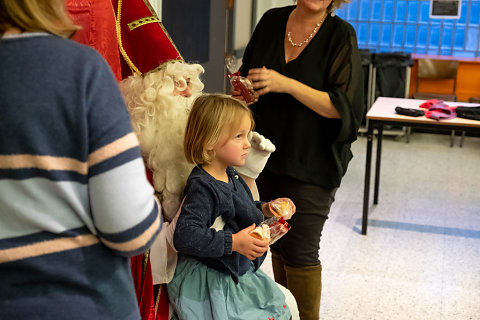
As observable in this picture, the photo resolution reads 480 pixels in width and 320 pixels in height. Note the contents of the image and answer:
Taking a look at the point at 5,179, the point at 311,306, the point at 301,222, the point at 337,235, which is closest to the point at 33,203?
the point at 5,179

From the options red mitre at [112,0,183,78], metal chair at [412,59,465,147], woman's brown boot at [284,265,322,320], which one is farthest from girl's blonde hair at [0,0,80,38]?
metal chair at [412,59,465,147]

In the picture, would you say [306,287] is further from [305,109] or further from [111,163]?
[111,163]

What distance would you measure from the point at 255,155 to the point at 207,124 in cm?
33

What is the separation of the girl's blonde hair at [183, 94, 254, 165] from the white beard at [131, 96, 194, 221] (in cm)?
3

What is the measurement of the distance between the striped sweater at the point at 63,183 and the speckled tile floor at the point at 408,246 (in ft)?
7.24

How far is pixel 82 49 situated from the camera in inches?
39.9

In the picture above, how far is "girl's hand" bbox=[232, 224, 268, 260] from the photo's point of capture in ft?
5.42

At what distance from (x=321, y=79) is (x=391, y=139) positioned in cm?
506

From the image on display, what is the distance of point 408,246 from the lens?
4.05m

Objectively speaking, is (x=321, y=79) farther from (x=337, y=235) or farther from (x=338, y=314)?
(x=337, y=235)

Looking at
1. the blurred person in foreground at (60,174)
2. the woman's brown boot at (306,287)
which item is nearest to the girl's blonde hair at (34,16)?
the blurred person in foreground at (60,174)

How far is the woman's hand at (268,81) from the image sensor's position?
2135 mm

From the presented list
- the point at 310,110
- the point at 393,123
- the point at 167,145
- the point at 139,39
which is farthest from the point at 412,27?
the point at 167,145

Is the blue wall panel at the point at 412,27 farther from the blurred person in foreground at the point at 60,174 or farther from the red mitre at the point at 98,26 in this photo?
the blurred person in foreground at the point at 60,174
